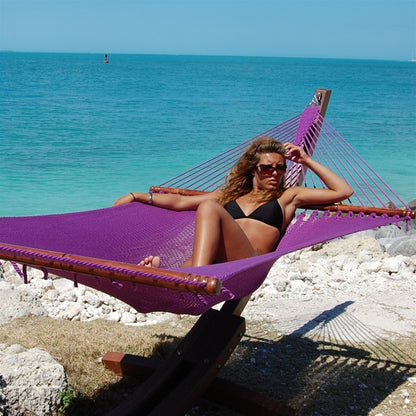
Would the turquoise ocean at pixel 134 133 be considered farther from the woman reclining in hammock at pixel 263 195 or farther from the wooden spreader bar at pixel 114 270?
the wooden spreader bar at pixel 114 270

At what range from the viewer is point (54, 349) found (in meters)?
2.58

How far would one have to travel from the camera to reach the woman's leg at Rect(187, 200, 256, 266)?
206cm

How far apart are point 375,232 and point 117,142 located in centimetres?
776

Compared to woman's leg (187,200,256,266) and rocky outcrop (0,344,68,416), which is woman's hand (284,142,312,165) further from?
rocky outcrop (0,344,68,416)

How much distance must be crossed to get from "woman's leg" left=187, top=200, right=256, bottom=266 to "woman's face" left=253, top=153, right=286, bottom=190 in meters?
0.43

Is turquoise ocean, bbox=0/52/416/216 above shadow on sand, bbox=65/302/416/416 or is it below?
below

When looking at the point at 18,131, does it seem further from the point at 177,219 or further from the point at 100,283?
Result: the point at 100,283

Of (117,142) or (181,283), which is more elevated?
(181,283)

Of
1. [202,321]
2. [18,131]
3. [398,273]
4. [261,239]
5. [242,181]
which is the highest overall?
[242,181]

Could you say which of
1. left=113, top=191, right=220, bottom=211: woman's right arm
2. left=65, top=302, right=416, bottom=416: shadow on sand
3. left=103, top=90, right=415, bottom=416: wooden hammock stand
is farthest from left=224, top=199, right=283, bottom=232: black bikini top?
left=65, top=302, right=416, bottom=416: shadow on sand

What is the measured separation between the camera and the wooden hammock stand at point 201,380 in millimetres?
1940

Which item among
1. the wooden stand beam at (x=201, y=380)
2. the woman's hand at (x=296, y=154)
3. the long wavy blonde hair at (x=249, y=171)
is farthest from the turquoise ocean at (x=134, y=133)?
the wooden stand beam at (x=201, y=380)

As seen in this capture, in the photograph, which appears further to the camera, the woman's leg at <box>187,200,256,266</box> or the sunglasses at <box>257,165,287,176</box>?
the sunglasses at <box>257,165,287,176</box>

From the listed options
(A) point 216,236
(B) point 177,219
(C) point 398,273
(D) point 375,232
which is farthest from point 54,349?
(D) point 375,232
